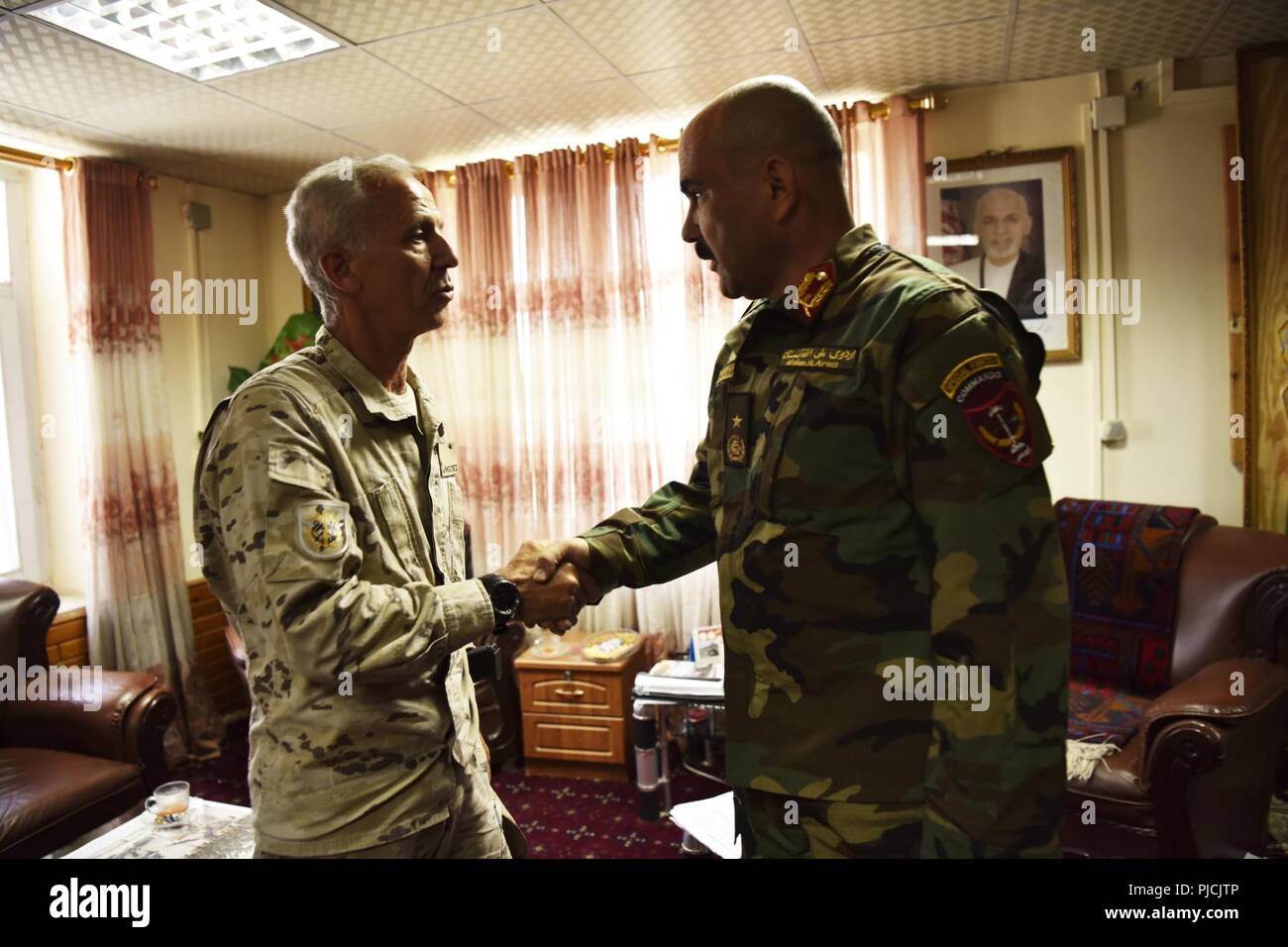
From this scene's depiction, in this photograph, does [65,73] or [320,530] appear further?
[65,73]

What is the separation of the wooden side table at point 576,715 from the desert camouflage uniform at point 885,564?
2.20 metres

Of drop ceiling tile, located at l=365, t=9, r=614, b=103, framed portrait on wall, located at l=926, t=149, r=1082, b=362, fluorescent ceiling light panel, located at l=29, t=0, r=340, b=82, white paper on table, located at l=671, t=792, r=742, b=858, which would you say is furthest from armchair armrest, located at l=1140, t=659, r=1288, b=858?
fluorescent ceiling light panel, located at l=29, t=0, r=340, b=82

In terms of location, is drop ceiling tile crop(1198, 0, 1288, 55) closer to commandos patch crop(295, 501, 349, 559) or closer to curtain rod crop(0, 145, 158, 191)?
commandos patch crop(295, 501, 349, 559)

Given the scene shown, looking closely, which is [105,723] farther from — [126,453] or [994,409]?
[994,409]

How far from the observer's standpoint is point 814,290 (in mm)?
1280

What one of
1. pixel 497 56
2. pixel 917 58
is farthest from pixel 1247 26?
pixel 497 56

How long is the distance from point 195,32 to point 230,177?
1675mm

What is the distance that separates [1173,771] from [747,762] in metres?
→ 1.55

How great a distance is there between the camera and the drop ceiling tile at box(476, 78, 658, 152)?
334 centimetres

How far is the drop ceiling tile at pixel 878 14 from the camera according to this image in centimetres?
265

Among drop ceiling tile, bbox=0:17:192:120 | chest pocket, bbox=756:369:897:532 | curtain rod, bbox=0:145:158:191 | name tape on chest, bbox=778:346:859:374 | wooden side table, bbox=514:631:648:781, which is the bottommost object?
wooden side table, bbox=514:631:648:781

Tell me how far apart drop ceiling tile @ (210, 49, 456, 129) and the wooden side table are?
226 cm

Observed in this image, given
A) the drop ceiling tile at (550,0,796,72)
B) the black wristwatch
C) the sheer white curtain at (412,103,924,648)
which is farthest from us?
the sheer white curtain at (412,103,924,648)
